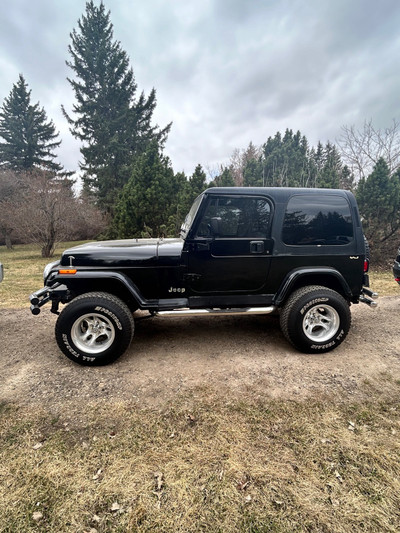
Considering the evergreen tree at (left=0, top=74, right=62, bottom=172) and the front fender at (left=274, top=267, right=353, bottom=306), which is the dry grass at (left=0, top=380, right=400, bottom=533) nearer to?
the front fender at (left=274, top=267, right=353, bottom=306)

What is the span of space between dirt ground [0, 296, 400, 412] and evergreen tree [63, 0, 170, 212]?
19.9m

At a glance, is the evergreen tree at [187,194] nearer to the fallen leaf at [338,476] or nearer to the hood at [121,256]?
the hood at [121,256]

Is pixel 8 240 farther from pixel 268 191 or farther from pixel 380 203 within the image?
pixel 380 203

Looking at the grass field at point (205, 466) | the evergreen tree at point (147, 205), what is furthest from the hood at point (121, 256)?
the evergreen tree at point (147, 205)

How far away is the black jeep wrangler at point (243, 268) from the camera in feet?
9.67

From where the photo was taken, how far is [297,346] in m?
3.07

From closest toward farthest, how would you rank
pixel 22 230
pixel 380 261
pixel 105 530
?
1. pixel 105 530
2. pixel 380 261
3. pixel 22 230

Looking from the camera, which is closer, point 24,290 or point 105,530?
point 105,530

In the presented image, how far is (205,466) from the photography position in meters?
1.67

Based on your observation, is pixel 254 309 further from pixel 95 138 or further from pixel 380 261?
pixel 95 138

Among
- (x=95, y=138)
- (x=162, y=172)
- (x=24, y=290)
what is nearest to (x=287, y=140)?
(x=95, y=138)

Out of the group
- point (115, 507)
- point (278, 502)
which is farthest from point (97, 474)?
point (278, 502)

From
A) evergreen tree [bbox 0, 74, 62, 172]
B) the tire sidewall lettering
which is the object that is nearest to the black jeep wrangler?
the tire sidewall lettering

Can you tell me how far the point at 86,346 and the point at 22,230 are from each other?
44.0 ft
